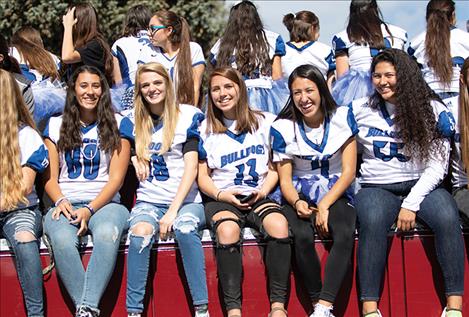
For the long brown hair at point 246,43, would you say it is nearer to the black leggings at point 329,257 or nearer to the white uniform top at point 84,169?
the white uniform top at point 84,169

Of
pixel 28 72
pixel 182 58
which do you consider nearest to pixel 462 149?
pixel 182 58

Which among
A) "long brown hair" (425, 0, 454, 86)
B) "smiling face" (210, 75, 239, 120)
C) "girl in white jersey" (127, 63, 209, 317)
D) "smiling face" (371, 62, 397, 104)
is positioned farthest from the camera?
"long brown hair" (425, 0, 454, 86)

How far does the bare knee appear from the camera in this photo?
463cm

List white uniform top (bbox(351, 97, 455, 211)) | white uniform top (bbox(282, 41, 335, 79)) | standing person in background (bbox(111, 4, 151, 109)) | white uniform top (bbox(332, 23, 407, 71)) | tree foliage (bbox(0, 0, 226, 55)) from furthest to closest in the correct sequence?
tree foliage (bbox(0, 0, 226, 55)), white uniform top (bbox(282, 41, 335, 79)), standing person in background (bbox(111, 4, 151, 109)), white uniform top (bbox(332, 23, 407, 71)), white uniform top (bbox(351, 97, 455, 211))

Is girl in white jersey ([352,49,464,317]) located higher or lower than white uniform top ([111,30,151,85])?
lower

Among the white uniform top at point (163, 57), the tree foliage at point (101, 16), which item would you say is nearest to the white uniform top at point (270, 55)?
the white uniform top at point (163, 57)

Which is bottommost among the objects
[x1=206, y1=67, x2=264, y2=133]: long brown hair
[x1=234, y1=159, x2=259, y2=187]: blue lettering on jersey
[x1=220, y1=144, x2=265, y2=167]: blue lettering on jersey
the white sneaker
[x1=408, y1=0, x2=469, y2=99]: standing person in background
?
the white sneaker

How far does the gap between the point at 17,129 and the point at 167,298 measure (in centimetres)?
147

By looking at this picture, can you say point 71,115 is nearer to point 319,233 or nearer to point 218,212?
point 218,212

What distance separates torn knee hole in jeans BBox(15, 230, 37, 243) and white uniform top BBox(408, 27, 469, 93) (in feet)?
10.9

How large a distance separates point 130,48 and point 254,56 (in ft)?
3.79

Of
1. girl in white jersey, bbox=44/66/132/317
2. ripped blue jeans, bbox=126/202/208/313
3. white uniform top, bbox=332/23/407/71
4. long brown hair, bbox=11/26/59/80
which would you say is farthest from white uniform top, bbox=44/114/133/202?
white uniform top, bbox=332/23/407/71

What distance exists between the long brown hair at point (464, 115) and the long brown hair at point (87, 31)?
2820mm

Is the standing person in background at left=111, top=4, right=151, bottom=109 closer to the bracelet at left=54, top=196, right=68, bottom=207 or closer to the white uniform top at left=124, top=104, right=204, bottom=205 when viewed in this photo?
the white uniform top at left=124, top=104, right=204, bottom=205
